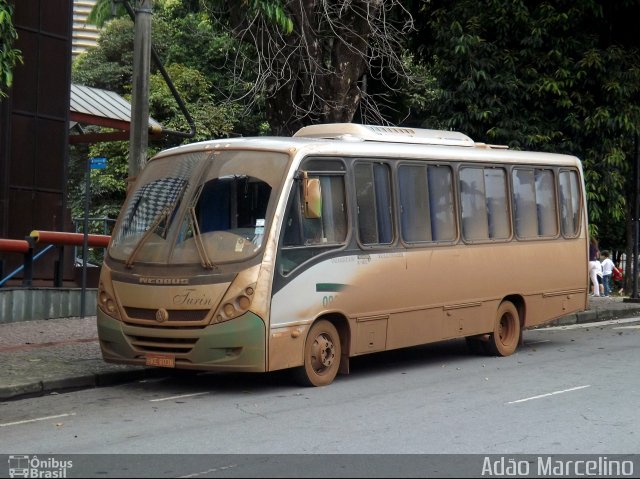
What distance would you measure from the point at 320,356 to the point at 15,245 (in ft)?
26.2

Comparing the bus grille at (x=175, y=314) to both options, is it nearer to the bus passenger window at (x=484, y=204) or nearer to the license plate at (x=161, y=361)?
the license plate at (x=161, y=361)

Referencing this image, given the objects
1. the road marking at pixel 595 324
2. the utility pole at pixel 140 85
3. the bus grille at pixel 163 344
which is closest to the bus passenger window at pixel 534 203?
the road marking at pixel 595 324

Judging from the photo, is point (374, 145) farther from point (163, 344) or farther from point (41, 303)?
point (41, 303)

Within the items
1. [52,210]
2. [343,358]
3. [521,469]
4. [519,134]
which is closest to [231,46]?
[52,210]

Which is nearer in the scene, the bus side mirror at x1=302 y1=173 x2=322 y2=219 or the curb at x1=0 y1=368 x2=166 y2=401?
the curb at x1=0 y1=368 x2=166 y2=401

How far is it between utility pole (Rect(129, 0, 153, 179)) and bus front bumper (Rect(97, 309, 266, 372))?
318cm

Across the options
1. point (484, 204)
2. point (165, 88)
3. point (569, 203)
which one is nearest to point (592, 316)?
point (569, 203)

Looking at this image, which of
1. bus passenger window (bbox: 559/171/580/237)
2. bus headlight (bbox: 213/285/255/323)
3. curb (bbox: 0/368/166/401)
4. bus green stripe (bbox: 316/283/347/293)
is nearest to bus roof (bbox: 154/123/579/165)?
bus passenger window (bbox: 559/171/580/237)

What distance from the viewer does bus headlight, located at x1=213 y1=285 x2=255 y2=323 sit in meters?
11.6

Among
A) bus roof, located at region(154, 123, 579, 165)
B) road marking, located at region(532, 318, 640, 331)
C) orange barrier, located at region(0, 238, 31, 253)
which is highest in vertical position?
bus roof, located at region(154, 123, 579, 165)

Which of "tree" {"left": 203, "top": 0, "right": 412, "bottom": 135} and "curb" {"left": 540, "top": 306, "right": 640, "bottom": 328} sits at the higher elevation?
"tree" {"left": 203, "top": 0, "right": 412, "bottom": 135}

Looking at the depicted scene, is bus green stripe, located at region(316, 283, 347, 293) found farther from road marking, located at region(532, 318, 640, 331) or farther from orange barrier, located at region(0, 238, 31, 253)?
road marking, located at region(532, 318, 640, 331)

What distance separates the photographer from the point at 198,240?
1203 centimetres

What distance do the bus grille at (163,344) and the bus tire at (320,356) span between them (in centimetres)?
135
